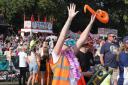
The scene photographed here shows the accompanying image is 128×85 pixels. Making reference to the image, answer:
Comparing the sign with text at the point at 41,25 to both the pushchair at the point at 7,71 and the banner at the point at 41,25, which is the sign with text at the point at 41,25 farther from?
the pushchair at the point at 7,71

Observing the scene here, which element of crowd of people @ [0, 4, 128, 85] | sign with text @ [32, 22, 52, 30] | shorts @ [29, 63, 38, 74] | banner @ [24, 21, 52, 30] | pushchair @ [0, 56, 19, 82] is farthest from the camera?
sign with text @ [32, 22, 52, 30]

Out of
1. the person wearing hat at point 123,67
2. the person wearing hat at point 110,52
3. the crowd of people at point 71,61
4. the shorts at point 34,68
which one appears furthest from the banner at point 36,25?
the person wearing hat at point 123,67

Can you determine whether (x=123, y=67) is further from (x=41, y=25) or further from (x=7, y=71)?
(x=41, y=25)

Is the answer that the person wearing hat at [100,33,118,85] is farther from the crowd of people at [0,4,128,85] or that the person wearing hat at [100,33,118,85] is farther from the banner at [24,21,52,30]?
the banner at [24,21,52,30]

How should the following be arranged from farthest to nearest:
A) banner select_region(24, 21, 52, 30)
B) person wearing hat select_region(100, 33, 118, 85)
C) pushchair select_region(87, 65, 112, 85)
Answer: banner select_region(24, 21, 52, 30), person wearing hat select_region(100, 33, 118, 85), pushchair select_region(87, 65, 112, 85)

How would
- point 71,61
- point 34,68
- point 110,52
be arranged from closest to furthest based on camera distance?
1. point 71,61
2. point 110,52
3. point 34,68

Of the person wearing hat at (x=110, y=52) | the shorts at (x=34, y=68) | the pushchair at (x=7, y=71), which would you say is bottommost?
the pushchair at (x=7, y=71)

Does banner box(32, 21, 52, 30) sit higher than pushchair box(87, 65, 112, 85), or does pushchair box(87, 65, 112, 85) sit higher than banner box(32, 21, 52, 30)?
pushchair box(87, 65, 112, 85)

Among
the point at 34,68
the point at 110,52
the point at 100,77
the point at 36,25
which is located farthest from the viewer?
the point at 36,25

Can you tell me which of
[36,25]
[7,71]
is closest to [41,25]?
[36,25]

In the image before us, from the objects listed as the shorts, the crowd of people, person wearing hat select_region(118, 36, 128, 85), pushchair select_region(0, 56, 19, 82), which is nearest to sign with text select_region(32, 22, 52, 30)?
pushchair select_region(0, 56, 19, 82)

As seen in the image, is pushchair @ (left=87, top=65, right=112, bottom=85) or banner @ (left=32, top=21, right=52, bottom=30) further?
banner @ (left=32, top=21, right=52, bottom=30)

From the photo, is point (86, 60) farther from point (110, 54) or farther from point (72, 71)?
point (110, 54)

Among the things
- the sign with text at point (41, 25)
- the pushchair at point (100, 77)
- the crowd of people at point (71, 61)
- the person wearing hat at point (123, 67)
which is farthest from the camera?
the sign with text at point (41, 25)
